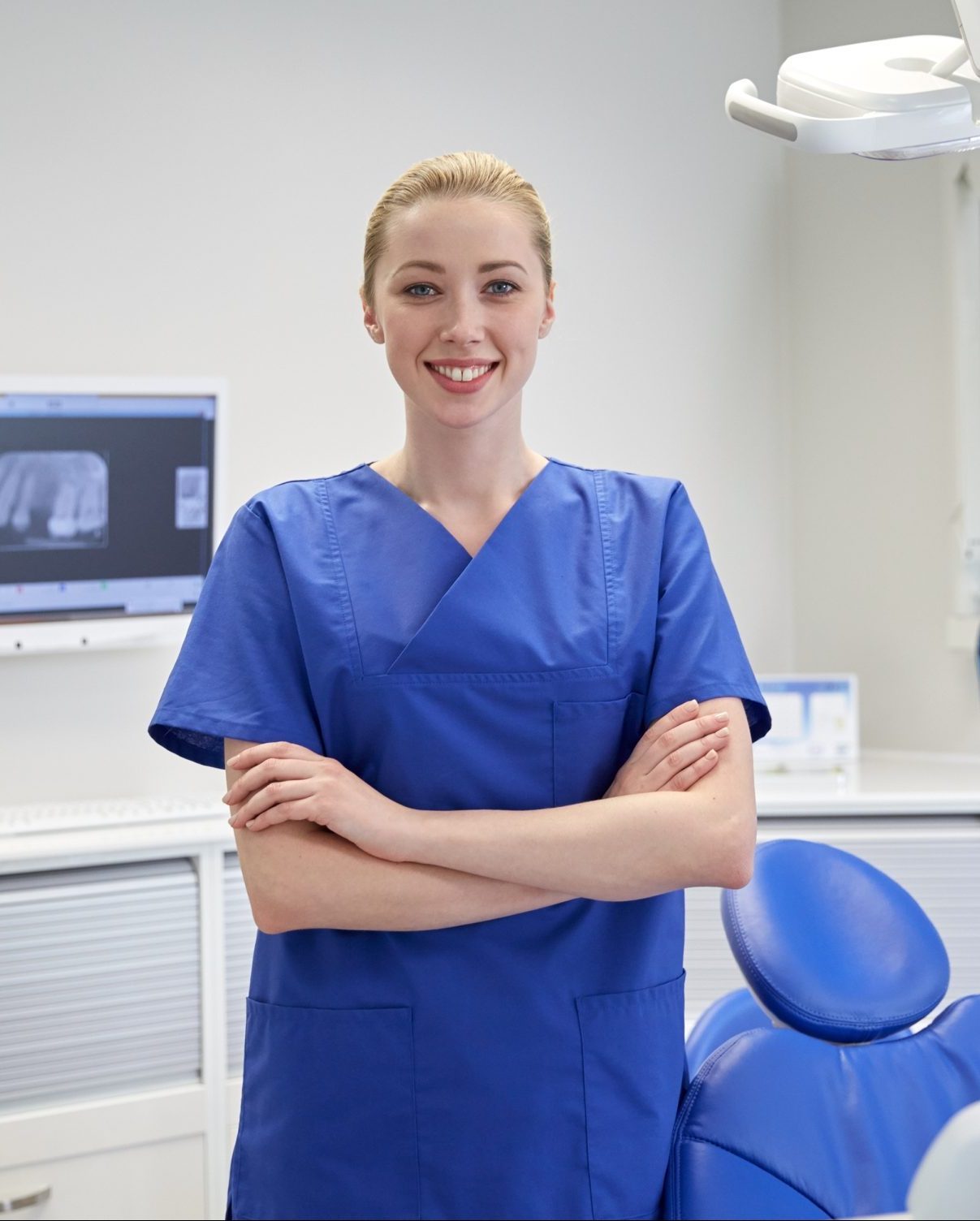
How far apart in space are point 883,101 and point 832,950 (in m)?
0.76

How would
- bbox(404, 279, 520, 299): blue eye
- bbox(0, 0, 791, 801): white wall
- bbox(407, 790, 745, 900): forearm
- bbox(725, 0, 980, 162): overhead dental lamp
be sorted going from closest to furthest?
bbox(725, 0, 980, 162): overhead dental lamp
bbox(407, 790, 745, 900): forearm
bbox(404, 279, 520, 299): blue eye
bbox(0, 0, 791, 801): white wall

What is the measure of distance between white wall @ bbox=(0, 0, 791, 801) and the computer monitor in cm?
14

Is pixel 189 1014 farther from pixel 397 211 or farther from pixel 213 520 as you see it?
pixel 397 211

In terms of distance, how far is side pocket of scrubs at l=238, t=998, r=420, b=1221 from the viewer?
1.18 metres

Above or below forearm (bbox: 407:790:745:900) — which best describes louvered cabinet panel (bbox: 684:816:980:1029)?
below

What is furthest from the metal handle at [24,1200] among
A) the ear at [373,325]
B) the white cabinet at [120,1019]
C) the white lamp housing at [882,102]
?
the white lamp housing at [882,102]

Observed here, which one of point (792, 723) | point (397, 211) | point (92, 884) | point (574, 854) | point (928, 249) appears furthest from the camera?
point (928, 249)

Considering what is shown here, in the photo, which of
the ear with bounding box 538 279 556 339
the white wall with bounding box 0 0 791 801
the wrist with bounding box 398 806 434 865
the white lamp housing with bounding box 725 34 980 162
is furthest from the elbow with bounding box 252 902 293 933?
the white wall with bounding box 0 0 791 801

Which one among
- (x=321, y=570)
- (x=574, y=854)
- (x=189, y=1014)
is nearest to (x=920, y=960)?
(x=574, y=854)

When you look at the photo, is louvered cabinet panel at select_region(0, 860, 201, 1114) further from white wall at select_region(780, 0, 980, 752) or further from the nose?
white wall at select_region(780, 0, 980, 752)

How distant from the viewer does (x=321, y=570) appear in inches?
49.4

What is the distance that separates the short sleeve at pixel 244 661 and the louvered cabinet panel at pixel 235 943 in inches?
36.1

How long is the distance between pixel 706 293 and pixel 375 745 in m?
A: 2.06

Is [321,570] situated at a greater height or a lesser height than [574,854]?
greater
